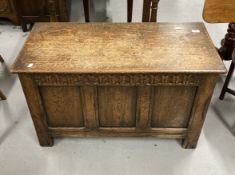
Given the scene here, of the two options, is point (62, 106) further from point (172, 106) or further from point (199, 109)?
point (199, 109)

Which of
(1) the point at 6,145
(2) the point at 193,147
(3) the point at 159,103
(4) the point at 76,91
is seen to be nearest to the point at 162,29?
(3) the point at 159,103

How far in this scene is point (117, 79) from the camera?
124cm

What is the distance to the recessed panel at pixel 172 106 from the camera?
1313mm

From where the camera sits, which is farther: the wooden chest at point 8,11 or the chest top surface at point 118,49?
the wooden chest at point 8,11

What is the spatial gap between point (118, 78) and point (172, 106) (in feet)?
1.23

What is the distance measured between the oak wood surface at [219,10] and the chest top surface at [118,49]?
9.6 inches

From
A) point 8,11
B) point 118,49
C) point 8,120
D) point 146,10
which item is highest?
point 118,49

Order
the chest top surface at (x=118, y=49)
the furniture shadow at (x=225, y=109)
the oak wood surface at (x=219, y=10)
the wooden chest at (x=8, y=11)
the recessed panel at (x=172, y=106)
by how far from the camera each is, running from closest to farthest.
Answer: the chest top surface at (x=118, y=49) → the recessed panel at (x=172, y=106) → the oak wood surface at (x=219, y=10) → the furniture shadow at (x=225, y=109) → the wooden chest at (x=8, y=11)

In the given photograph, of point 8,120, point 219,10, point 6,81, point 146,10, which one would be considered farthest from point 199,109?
point 6,81

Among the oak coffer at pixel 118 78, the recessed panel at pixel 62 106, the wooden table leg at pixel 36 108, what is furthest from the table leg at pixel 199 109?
the wooden table leg at pixel 36 108

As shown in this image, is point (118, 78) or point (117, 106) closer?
point (118, 78)

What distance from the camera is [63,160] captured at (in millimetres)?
1586

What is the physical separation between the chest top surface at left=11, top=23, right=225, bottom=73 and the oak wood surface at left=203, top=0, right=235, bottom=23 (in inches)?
9.6

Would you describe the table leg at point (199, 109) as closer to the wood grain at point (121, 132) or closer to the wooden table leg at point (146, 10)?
the wood grain at point (121, 132)
